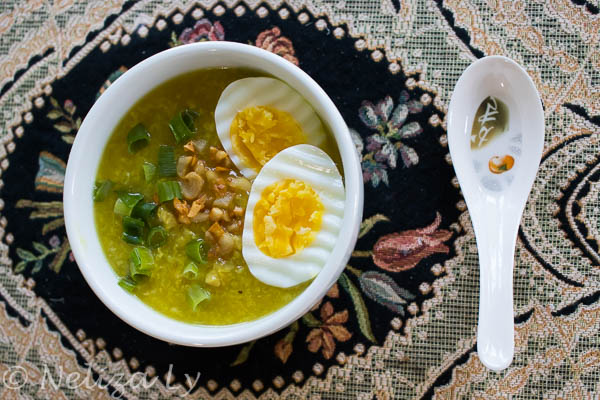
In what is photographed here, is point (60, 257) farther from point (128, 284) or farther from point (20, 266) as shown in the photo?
point (128, 284)

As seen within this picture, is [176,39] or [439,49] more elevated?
[439,49]

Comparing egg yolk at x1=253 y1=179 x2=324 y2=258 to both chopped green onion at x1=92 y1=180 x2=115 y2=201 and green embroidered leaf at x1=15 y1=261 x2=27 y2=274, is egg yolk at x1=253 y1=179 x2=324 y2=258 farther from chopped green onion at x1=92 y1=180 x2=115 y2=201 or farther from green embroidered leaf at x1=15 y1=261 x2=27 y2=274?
green embroidered leaf at x1=15 y1=261 x2=27 y2=274

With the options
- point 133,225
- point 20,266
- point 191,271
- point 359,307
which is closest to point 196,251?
point 191,271

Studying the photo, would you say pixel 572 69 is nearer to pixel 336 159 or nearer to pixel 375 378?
pixel 336 159

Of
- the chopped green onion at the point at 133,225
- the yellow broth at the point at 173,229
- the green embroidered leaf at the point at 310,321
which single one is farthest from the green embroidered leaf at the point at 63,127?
the green embroidered leaf at the point at 310,321

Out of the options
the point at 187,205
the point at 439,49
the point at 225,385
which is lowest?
the point at 225,385

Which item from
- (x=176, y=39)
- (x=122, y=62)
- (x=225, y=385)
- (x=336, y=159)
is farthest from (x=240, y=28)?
(x=225, y=385)
